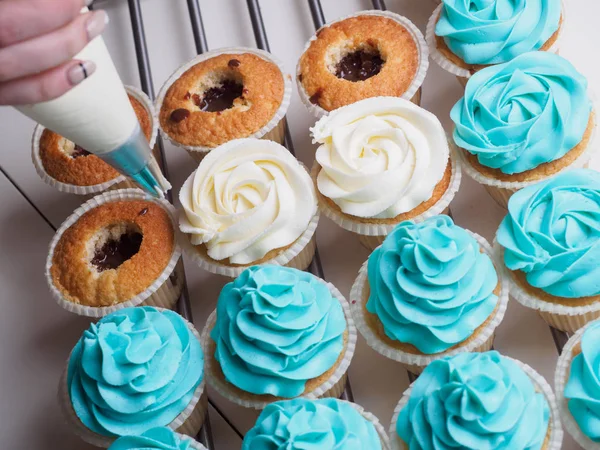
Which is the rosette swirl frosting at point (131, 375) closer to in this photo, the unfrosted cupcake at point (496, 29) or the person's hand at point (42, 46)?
the person's hand at point (42, 46)

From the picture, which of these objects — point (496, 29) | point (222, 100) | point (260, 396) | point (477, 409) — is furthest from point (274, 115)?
point (477, 409)

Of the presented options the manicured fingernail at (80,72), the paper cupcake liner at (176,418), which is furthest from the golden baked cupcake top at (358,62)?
the manicured fingernail at (80,72)

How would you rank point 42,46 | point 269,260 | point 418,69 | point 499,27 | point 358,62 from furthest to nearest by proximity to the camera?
point 358,62 < point 418,69 < point 499,27 < point 269,260 < point 42,46

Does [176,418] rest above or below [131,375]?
below

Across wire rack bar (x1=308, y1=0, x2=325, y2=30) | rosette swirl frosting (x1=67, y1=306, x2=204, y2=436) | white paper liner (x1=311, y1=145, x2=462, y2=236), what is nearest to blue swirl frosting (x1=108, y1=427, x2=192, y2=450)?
rosette swirl frosting (x1=67, y1=306, x2=204, y2=436)

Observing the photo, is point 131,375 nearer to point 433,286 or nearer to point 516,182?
point 433,286

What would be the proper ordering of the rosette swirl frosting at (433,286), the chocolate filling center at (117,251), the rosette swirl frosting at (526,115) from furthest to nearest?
the chocolate filling center at (117,251)
the rosette swirl frosting at (526,115)
the rosette swirl frosting at (433,286)

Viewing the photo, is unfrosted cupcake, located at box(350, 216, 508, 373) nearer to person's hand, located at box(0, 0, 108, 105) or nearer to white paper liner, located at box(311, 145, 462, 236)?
white paper liner, located at box(311, 145, 462, 236)
